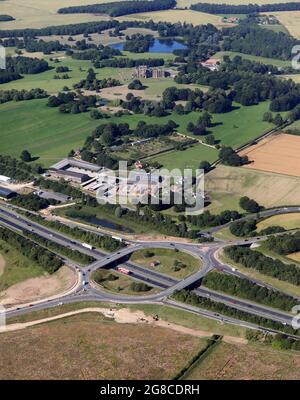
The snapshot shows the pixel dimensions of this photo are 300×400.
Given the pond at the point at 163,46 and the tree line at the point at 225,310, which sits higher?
the pond at the point at 163,46

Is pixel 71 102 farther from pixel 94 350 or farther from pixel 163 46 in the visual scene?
pixel 94 350

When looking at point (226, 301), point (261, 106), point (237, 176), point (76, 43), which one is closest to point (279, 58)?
point (261, 106)

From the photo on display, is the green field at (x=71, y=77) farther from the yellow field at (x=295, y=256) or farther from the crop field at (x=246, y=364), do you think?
the crop field at (x=246, y=364)

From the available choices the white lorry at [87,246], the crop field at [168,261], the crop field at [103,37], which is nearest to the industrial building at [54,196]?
the white lorry at [87,246]

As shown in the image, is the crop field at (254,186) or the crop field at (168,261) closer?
the crop field at (168,261)

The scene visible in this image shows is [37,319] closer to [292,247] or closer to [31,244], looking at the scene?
[31,244]

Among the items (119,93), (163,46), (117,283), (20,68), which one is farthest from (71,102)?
(117,283)

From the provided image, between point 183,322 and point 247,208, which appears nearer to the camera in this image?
point 183,322
